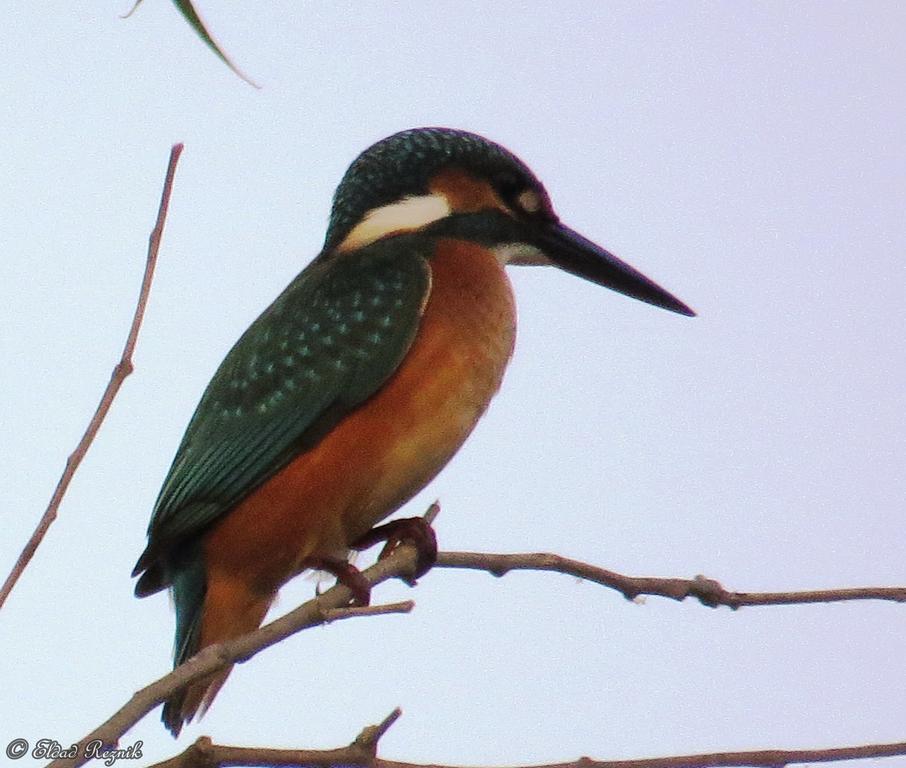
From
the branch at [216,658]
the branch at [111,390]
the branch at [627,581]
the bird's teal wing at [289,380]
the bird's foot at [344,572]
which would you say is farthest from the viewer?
the bird's teal wing at [289,380]

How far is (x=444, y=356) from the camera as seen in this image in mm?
3076

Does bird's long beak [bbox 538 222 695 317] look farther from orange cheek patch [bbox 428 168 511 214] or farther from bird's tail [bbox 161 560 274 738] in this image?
bird's tail [bbox 161 560 274 738]

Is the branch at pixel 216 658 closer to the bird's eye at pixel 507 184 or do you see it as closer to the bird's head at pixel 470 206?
the bird's head at pixel 470 206

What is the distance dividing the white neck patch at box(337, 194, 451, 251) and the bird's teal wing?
4.1 inches

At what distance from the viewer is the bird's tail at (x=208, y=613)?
2861 mm

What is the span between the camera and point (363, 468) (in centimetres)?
290

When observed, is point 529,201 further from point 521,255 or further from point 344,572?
point 344,572

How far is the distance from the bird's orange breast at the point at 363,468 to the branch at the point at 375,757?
4.20 ft

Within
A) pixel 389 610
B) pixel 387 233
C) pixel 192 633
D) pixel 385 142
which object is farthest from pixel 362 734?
pixel 385 142

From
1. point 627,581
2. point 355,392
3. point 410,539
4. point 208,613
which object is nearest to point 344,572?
point 410,539

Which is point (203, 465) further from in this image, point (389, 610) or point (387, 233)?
point (389, 610)

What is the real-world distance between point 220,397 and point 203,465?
25 centimetres

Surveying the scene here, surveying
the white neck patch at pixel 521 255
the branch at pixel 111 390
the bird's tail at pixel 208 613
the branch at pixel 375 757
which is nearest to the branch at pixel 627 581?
the branch at pixel 375 757

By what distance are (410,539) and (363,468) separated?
180mm
